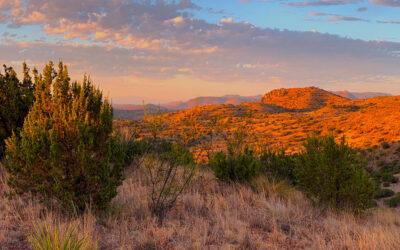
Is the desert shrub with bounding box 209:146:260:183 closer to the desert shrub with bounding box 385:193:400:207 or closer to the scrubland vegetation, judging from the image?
the scrubland vegetation

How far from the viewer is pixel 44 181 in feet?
16.4

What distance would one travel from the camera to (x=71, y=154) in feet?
15.9

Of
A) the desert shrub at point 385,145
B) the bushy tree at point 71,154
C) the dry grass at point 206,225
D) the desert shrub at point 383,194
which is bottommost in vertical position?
the desert shrub at point 383,194

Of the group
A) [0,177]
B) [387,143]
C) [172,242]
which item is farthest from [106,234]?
[387,143]

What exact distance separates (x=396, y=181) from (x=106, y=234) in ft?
75.1

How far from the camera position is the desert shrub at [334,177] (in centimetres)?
699

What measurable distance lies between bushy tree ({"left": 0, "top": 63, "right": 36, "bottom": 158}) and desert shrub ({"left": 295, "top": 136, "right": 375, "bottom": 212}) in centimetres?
794

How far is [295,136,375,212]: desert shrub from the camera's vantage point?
275 inches

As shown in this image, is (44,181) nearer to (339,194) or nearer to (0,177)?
(0,177)

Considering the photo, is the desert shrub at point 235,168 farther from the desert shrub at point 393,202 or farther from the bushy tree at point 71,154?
the desert shrub at point 393,202

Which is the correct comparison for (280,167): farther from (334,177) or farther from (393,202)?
(393,202)

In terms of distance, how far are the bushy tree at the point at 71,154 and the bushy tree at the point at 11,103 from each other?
104 inches

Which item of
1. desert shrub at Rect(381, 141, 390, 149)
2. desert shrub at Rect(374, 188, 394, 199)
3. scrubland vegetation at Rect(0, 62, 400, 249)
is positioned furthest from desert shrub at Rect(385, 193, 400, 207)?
desert shrub at Rect(381, 141, 390, 149)

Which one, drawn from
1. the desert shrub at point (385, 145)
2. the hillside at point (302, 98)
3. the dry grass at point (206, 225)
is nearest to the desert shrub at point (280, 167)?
the dry grass at point (206, 225)
